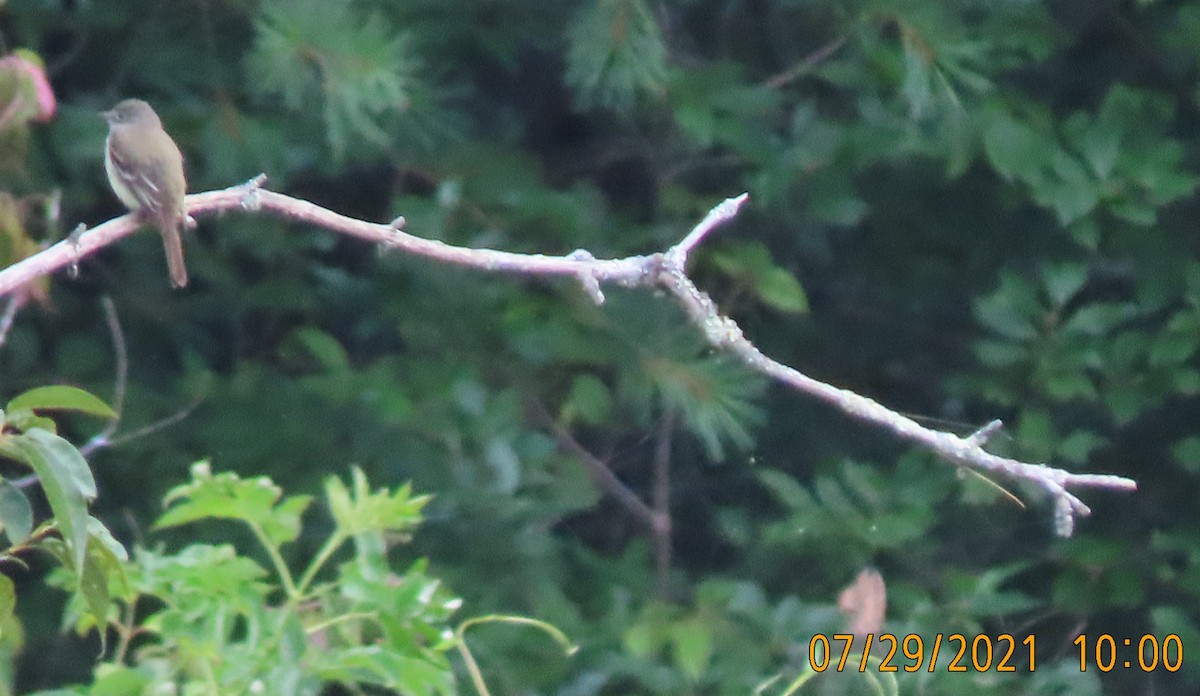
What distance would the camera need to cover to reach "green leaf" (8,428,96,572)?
152cm

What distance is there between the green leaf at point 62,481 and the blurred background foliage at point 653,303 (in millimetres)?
1677

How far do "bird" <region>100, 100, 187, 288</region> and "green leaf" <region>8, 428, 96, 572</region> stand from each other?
1.75 metres

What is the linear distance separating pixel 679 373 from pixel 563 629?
0.61 metres

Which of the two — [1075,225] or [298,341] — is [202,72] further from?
[1075,225]

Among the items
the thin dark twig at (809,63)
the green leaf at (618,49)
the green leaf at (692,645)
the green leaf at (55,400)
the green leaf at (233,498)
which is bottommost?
the green leaf at (692,645)

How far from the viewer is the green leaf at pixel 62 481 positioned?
152cm

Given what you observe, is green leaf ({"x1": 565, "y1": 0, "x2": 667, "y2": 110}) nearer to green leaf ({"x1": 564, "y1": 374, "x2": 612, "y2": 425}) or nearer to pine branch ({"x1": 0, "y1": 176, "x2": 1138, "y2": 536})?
green leaf ({"x1": 564, "y1": 374, "x2": 612, "y2": 425})

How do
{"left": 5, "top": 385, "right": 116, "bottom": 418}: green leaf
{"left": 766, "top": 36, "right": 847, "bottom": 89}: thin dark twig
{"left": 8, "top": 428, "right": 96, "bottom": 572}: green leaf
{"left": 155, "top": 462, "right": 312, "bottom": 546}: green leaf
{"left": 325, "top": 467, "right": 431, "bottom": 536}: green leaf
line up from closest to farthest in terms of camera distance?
{"left": 8, "top": 428, "right": 96, "bottom": 572}: green leaf
{"left": 5, "top": 385, "right": 116, "bottom": 418}: green leaf
{"left": 155, "top": 462, "right": 312, "bottom": 546}: green leaf
{"left": 325, "top": 467, "right": 431, "bottom": 536}: green leaf
{"left": 766, "top": 36, "right": 847, "bottom": 89}: thin dark twig

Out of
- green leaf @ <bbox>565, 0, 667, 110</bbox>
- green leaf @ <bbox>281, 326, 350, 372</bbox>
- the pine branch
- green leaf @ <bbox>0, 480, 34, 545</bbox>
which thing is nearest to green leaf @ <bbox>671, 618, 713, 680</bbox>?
green leaf @ <bbox>281, 326, 350, 372</bbox>

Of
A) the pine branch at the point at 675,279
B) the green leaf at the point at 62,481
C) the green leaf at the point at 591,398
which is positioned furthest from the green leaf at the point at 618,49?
the green leaf at the point at 62,481

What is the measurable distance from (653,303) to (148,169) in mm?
1114

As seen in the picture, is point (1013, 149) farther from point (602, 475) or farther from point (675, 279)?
point (675, 279)

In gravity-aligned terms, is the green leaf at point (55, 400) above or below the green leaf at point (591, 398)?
above

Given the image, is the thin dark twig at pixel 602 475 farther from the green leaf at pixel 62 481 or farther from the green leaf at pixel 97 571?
the green leaf at pixel 62 481
